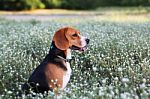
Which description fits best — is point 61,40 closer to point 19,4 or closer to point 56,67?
point 56,67

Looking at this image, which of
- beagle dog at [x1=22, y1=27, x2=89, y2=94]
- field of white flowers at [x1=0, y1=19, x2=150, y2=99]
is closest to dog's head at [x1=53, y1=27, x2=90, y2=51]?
beagle dog at [x1=22, y1=27, x2=89, y2=94]

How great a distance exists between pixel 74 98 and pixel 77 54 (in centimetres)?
334

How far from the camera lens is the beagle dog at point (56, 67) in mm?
7000

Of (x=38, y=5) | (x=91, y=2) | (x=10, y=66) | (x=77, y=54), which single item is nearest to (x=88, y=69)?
(x=77, y=54)

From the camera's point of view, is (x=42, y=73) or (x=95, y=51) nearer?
(x=42, y=73)

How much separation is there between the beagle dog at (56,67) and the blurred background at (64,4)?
2782 cm

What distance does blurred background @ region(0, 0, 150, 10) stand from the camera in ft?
116

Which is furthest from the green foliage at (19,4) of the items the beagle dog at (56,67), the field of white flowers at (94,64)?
the beagle dog at (56,67)

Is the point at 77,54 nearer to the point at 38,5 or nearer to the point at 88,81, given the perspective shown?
the point at 88,81

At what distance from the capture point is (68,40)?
24.0 ft

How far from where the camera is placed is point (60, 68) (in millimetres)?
7223

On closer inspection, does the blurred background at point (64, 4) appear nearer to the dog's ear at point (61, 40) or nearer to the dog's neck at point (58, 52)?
the dog's neck at point (58, 52)

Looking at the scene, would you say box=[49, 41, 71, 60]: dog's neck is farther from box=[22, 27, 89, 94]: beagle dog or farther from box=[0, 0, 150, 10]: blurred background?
box=[0, 0, 150, 10]: blurred background

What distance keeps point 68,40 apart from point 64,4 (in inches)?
1196
